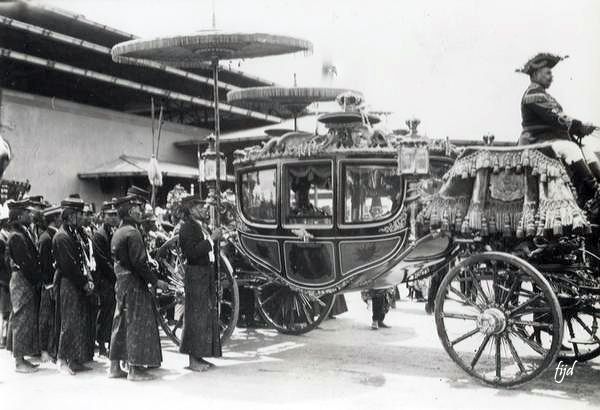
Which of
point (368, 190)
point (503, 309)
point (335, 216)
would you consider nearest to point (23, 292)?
point (335, 216)

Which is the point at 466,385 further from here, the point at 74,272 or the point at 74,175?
the point at 74,175

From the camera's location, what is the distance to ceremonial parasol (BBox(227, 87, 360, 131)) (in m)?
7.87

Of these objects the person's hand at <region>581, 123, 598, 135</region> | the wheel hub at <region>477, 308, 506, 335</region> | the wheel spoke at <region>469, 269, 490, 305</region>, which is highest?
the person's hand at <region>581, 123, 598, 135</region>

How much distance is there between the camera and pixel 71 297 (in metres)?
5.80

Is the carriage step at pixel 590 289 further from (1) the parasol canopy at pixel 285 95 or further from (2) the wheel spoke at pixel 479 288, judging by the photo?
(1) the parasol canopy at pixel 285 95

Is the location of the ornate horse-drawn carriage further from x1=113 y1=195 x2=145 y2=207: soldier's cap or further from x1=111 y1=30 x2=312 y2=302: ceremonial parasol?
x1=113 y1=195 x2=145 y2=207: soldier's cap

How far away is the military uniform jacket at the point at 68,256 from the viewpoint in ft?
18.8

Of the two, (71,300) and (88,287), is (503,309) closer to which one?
(88,287)

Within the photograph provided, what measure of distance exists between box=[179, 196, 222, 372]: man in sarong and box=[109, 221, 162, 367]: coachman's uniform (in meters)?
0.35

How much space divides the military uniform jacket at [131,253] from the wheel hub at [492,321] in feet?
9.29


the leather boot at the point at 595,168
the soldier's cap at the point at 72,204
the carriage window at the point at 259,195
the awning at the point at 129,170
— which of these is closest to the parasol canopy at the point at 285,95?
the carriage window at the point at 259,195

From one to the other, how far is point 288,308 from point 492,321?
10.5 feet

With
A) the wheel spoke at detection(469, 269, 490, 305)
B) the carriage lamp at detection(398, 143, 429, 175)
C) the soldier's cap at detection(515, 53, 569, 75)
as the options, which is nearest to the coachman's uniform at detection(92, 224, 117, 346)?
the carriage lamp at detection(398, 143, 429, 175)

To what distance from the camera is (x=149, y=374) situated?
552cm
